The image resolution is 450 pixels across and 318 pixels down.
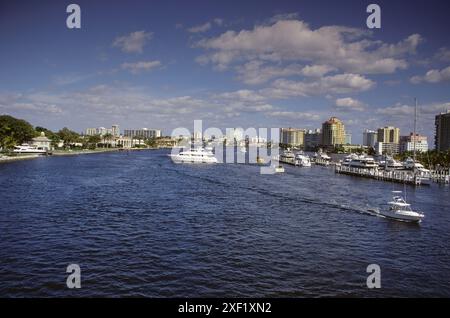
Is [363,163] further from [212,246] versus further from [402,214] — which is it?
[212,246]

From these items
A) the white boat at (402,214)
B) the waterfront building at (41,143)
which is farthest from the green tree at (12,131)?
the white boat at (402,214)

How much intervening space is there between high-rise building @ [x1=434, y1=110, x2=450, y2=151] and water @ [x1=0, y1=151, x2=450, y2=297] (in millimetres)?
151389

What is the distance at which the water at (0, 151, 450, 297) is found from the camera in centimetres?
1964

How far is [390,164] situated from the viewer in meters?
112

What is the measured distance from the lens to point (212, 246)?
85.5 ft

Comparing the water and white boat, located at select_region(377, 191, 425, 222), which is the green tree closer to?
the water

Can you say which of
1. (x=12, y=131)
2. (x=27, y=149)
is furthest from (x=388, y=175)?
(x=27, y=149)

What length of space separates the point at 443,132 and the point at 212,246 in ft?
613

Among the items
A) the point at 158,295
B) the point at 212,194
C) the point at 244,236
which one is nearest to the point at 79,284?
the point at 158,295

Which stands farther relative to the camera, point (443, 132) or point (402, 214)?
point (443, 132)

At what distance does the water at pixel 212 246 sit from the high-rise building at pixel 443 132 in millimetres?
151389

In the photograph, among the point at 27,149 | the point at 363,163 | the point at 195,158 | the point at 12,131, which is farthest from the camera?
the point at 27,149

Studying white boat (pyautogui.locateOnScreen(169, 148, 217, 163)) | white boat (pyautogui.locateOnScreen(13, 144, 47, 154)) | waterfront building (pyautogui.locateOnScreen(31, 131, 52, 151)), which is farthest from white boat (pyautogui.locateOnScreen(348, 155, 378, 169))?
waterfront building (pyautogui.locateOnScreen(31, 131, 52, 151))

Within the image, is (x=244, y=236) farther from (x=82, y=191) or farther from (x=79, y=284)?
(x=82, y=191)
